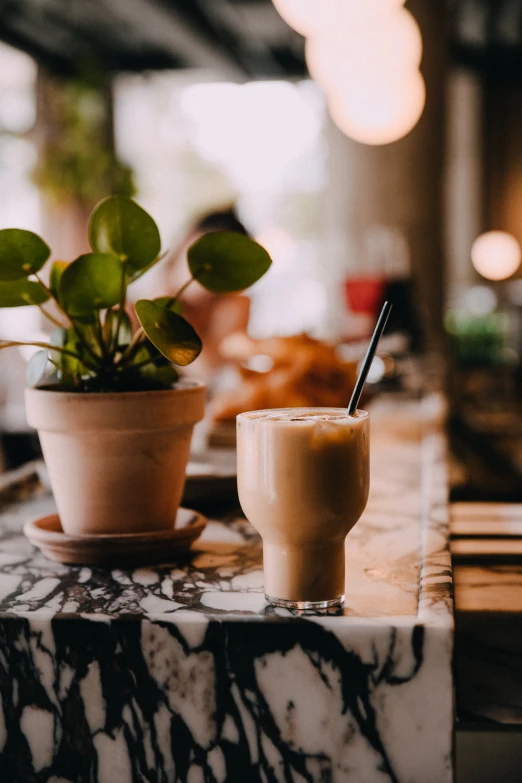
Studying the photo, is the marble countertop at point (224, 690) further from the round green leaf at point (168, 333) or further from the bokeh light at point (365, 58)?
the bokeh light at point (365, 58)

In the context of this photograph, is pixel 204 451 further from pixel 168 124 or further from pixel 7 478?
pixel 168 124

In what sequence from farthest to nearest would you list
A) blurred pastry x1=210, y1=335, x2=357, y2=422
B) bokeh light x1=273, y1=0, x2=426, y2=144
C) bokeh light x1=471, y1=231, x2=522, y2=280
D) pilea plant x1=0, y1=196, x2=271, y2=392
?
1. bokeh light x1=471, y1=231, x2=522, y2=280
2. bokeh light x1=273, y1=0, x2=426, y2=144
3. blurred pastry x1=210, y1=335, x2=357, y2=422
4. pilea plant x1=0, y1=196, x2=271, y2=392

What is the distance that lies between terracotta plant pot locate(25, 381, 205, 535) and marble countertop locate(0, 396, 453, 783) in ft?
0.49

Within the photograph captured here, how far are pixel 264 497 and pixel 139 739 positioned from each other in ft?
0.83

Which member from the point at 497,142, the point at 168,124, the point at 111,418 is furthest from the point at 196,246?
the point at 497,142

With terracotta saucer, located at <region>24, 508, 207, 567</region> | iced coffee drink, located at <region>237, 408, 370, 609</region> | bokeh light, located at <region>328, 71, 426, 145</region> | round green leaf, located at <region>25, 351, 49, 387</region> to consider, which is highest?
bokeh light, located at <region>328, 71, 426, 145</region>

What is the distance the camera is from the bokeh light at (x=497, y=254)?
10867mm

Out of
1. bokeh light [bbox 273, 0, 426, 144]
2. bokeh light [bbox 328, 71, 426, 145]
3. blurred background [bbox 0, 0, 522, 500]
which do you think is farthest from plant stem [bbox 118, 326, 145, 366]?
bokeh light [bbox 328, 71, 426, 145]

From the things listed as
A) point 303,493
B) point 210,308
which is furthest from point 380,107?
point 303,493

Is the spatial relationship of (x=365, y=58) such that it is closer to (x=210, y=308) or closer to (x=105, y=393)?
(x=210, y=308)

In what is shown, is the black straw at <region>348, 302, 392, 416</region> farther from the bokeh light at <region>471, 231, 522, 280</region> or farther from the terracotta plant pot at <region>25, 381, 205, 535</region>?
the bokeh light at <region>471, 231, 522, 280</region>

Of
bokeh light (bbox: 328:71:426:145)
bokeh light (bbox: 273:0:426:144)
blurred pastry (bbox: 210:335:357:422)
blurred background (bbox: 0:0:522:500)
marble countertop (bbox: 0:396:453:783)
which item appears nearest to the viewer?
marble countertop (bbox: 0:396:453:783)

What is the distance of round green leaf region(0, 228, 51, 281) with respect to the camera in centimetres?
90

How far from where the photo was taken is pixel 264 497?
0.78 meters
